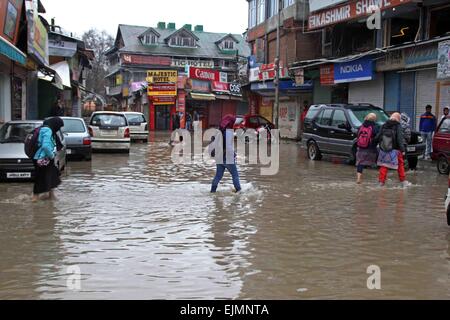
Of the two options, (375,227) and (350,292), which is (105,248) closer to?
(350,292)

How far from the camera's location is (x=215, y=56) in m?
65.9

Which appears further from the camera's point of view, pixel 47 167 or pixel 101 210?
pixel 47 167

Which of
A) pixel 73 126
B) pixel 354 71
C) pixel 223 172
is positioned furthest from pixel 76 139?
pixel 354 71

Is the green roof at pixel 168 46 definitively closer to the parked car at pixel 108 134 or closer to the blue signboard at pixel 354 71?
the blue signboard at pixel 354 71

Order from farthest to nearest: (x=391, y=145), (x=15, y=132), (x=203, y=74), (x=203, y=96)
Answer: (x=203, y=74) < (x=203, y=96) < (x=15, y=132) < (x=391, y=145)

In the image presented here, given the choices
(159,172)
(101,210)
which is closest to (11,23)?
(159,172)

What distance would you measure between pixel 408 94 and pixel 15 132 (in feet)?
48.0

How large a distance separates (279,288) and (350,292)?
650 millimetres

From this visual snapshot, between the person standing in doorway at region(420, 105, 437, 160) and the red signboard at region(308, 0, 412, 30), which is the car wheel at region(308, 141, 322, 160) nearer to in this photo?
the person standing in doorway at region(420, 105, 437, 160)

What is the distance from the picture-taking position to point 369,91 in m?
23.7

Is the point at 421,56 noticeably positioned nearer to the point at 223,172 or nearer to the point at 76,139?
the point at 223,172

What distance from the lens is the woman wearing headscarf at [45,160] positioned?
9.59 m

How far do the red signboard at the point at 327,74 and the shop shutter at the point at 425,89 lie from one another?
6.05 meters
